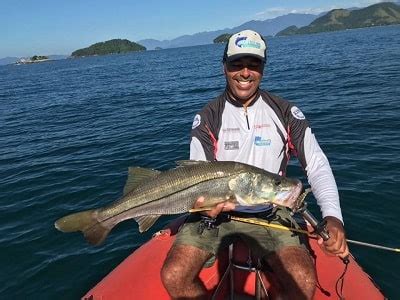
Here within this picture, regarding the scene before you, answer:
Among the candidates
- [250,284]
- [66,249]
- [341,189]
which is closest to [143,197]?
[250,284]

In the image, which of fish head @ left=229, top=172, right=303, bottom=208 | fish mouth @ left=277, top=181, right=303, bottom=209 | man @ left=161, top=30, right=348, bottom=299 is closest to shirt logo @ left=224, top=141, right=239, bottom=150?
man @ left=161, top=30, right=348, bottom=299

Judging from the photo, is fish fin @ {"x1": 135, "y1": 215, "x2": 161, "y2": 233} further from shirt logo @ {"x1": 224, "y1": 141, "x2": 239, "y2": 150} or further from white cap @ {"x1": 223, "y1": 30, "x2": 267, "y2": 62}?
white cap @ {"x1": 223, "y1": 30, "x2": 267, "y2": 62}

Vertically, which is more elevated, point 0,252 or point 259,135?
point 259,135

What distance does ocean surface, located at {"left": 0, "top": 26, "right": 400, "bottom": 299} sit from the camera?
8414mm

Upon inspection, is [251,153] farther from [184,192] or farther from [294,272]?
[294,272]

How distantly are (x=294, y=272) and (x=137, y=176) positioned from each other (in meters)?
2.45

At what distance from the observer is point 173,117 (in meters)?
22.3

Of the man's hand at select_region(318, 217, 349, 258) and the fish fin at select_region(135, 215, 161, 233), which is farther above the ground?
the man's hand at select_region(318, 217, 349, 258)

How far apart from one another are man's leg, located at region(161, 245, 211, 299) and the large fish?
23.6 inches

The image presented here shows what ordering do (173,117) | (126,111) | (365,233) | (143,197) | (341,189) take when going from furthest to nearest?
(126,111) < (173,117) < (341,189) < (365,233) < (143,197)

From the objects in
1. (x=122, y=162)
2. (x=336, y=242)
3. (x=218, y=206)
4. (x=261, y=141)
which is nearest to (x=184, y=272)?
(x=218, y=206)

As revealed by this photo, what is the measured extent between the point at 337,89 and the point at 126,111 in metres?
13.0

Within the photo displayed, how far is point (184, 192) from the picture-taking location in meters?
5.31

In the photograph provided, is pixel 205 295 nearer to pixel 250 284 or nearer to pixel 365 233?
pixel 250 284
